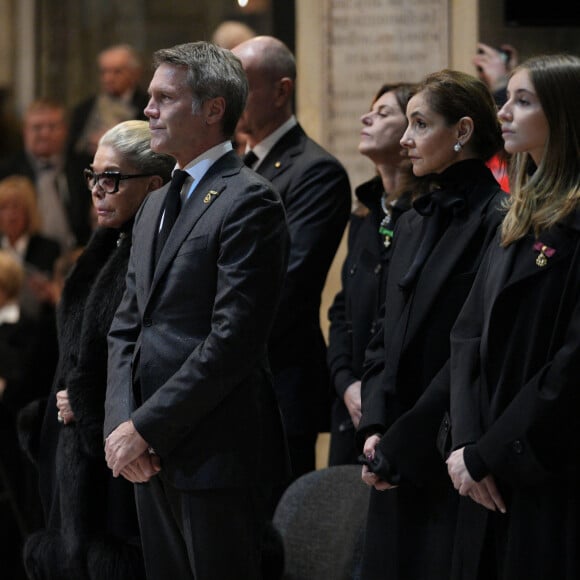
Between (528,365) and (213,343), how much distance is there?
0.80 m

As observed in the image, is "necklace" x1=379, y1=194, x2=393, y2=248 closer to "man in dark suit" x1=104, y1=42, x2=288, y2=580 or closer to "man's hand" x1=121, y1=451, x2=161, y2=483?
"man in dark suit" x1=104, y1=42, x2=288, y2=580

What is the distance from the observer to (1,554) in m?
5.92

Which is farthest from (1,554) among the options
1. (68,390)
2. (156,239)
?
(156,239)

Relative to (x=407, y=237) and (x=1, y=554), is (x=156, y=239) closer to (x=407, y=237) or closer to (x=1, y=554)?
(x=407, y=237)

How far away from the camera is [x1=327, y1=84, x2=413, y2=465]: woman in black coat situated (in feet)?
14.7

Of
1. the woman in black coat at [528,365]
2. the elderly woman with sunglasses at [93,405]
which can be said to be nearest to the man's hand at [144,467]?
the elderly woman with sunglasses at [93,405]

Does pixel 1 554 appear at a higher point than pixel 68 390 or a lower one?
lower

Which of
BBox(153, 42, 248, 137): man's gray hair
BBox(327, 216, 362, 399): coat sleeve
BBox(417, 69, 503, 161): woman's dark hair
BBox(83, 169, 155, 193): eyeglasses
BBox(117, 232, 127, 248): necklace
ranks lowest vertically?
BBox(327, 216, 362, 399): coat sleeve

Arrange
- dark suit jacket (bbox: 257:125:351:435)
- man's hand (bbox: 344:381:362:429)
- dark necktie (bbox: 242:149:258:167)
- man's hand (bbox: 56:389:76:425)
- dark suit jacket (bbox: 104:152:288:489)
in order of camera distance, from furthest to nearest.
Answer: dark necktie (bbox: 242:149:258:167) < dark suit jacket (bbox: 257:125:351:435) < man's hand (bbox: 344:381:362:429) < man's hand (bbox: 56:389:76:425) < dark suit jacket (bbox: 104:152:288:489)

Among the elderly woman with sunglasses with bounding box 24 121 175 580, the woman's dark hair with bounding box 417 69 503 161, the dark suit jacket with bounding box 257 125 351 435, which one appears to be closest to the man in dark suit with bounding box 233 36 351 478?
the dark suit jacket with bounding box 257 125 351 435

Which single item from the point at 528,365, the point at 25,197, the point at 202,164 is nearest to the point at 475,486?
the point at 528,365

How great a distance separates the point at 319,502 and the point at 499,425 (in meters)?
1.35

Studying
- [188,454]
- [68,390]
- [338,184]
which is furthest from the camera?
[338,184]

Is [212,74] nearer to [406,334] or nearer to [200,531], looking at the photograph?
[406,334]
